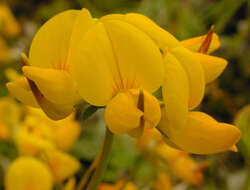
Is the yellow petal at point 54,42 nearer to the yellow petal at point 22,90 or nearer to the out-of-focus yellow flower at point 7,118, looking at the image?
the yellow petal at point 22,90

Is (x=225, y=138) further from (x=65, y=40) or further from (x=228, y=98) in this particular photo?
(x=228, y=98)

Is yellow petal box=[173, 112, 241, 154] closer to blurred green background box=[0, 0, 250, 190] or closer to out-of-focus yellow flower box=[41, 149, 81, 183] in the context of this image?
out-of-focus yellow flower box=[41, 149, 81, 183]

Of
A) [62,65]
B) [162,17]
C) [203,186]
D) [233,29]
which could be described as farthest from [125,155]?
[233,29]

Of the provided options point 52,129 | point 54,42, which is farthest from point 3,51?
point 54,42

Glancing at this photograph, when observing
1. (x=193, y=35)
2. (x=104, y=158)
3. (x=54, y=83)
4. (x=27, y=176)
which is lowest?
A: (x=193, y=35)

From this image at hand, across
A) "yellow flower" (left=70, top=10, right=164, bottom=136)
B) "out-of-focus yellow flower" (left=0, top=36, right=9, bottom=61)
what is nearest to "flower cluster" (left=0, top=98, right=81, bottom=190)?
"yellow flower" (left=70, top=10, right=164, bottom=136)

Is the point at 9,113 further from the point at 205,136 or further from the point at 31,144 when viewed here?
the point at 205,136

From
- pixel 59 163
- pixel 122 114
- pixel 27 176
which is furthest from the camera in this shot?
pixel 59 163
